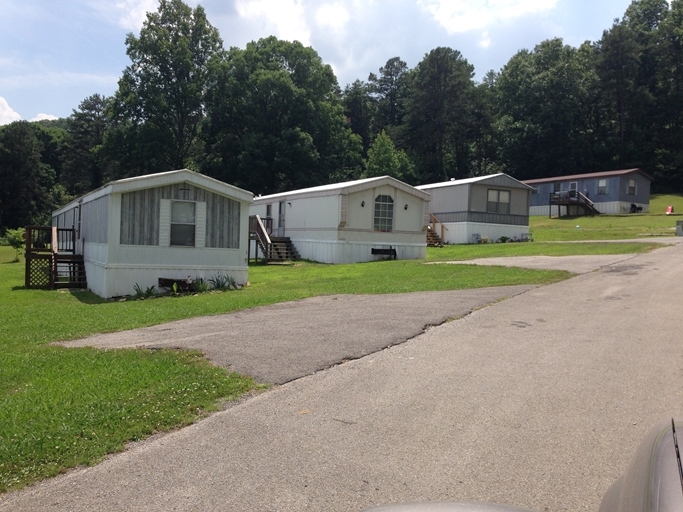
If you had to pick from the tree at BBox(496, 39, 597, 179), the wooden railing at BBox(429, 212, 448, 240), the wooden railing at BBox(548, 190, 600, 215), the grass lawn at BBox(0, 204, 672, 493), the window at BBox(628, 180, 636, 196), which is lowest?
the grass lawn at BBox(0, 204, 672, 493)

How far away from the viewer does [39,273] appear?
68.6 feet

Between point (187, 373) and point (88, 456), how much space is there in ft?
6.81

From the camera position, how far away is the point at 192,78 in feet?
179

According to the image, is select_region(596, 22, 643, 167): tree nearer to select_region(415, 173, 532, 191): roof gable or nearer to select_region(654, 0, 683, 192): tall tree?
select_region(654, 0, 683, 192): tall tree

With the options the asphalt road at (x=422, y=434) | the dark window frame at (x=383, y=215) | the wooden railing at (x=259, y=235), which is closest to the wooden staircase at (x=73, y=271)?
the wooden railing at (x=259, y=235)

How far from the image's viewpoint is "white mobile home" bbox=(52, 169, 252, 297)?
17000mm

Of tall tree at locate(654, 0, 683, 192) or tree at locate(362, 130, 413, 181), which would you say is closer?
tree at locate(362, 130, 413, 181)

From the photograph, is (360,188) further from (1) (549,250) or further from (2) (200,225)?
(2) (200,225)

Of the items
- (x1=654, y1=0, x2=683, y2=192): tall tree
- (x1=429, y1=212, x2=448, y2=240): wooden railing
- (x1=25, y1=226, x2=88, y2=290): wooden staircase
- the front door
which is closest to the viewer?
(x1=25, y1=226, x2=88, y2=290): wooden staircase

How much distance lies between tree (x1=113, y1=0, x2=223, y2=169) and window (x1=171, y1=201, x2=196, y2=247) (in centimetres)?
3569

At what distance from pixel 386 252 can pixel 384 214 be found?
1696 mm

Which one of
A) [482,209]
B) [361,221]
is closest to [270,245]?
[361,221]

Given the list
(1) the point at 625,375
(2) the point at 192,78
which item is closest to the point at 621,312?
(1) the point at 625,375

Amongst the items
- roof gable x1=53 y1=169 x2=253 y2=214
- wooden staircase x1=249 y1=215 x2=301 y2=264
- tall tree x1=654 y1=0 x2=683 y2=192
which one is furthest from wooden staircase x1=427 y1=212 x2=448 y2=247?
tall tree x1=654 y1=0 x2=683 y2=192
